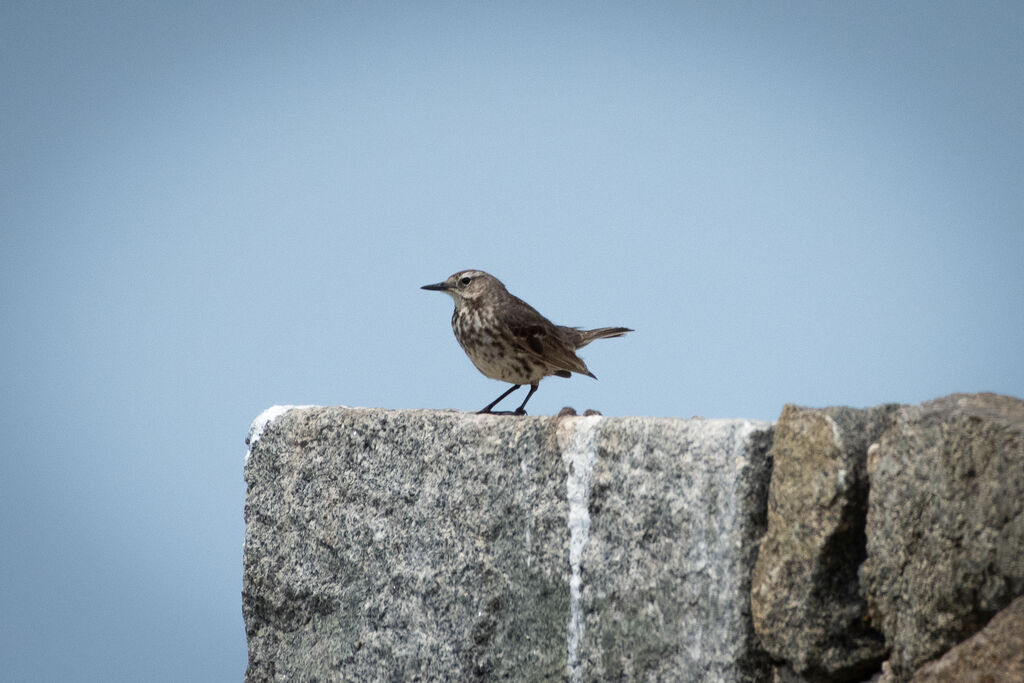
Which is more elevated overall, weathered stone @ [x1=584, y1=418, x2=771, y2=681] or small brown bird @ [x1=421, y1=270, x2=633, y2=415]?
small brown bird @ [x1=421, y1=270, x2=633, y2=415]

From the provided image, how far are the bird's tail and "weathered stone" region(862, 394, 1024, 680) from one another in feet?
8.10

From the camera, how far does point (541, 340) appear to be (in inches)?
183

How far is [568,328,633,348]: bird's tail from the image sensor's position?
16.6 feet

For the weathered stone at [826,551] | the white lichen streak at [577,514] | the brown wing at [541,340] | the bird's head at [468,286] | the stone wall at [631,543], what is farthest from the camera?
the bird's head at [468,286]

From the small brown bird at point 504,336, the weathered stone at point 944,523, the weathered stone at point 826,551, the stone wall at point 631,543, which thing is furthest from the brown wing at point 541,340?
the weathered stone at point 944,523

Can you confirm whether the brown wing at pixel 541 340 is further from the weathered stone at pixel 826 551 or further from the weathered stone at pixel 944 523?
the weathered stone at pixel 944 523

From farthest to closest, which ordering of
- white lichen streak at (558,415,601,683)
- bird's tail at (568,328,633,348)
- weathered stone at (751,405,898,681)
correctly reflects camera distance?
1. bird's tail at (568,328,633,348)
2. white lichen streak at (558,415,601,683)
3. weathered stone at (751,405,898,681)

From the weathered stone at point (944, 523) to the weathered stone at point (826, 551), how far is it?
0.16 feet

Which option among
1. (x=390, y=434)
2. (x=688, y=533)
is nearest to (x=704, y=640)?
(x=688, y=533)

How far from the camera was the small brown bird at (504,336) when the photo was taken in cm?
461

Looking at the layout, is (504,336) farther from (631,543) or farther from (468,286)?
(631,543)

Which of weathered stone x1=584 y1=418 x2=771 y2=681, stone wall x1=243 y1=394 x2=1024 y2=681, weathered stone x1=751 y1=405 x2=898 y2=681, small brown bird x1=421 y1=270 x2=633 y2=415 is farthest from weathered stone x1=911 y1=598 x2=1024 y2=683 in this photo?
small brown bird x1=421 y1=270 x2=633 y2=415

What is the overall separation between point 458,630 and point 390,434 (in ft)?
2.30

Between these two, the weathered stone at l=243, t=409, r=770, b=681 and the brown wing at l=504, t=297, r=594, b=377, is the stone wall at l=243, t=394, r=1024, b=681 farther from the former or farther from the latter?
the brown wing at l=504, t=297, r=594, b=377
